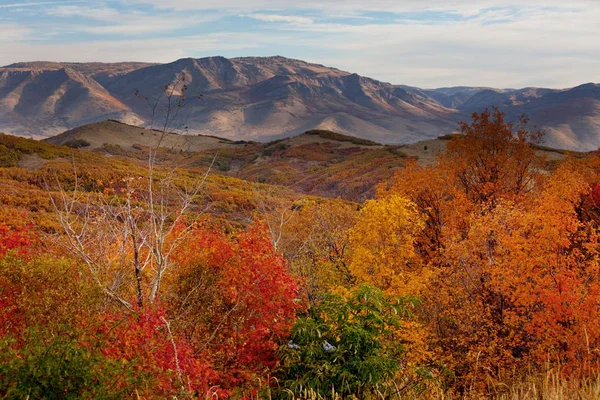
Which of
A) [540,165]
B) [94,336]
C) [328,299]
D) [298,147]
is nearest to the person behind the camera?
[94,336]

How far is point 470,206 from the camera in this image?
33.7m

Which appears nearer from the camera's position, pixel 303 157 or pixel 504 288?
pixel 504 288

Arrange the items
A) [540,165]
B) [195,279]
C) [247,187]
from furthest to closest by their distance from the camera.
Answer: [247,187]
[540,165]
[195,279]

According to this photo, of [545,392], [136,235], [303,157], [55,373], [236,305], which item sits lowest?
[303,157]

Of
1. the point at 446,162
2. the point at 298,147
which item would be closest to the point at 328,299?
the point at 446,162

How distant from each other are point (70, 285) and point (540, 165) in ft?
122

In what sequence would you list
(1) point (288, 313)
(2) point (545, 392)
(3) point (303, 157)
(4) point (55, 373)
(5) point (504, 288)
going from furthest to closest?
1. (3) point (303, 157)
2. (5) point (504, 288)
3. (1) point (288, 313)
4. (4) point (55, 373)
5. (2) point (545, 392)

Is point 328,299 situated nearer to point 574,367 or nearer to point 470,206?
point 574,367

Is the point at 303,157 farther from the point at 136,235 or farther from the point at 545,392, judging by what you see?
the point at 545,392

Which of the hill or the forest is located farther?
the hill

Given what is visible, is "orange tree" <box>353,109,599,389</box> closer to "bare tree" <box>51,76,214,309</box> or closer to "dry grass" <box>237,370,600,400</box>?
"dry grass" <box>237,370,600,400</box>

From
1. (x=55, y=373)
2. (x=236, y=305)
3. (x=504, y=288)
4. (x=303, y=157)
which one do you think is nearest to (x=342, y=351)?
(x=236, y=305)

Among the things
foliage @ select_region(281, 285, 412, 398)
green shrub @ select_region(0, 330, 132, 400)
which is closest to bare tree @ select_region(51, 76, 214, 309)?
green shrub @ select_region(0, 330, 132, 400)

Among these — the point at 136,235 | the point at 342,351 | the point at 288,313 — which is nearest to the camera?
the point at 342,351
